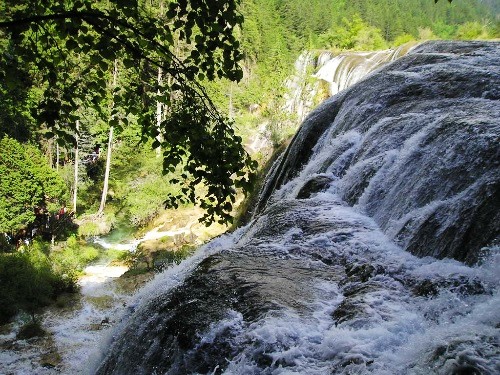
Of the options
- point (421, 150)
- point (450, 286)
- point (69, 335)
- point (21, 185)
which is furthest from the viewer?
point (21, 185)

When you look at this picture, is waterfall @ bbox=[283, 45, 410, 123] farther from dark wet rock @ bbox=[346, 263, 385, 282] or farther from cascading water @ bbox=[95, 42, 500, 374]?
dark wet rock @ bbox=[346, 263, 385, 282]

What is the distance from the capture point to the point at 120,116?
16.9 metres

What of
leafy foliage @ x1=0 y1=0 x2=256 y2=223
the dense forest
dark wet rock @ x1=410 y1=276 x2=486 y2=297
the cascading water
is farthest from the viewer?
dark wet rock @ x1=410 y1=276 x2=486 y2=297

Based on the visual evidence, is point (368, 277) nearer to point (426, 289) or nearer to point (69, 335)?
point (426, 289)

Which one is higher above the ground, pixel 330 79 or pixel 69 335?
pixel 330 79

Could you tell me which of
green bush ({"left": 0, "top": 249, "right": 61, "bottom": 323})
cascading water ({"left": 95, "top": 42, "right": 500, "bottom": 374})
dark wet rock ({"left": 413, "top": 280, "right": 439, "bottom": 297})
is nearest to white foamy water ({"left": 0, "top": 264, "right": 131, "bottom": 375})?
green bush ({"left": 0, "top": 249, "right": 61, "bottom": 323})

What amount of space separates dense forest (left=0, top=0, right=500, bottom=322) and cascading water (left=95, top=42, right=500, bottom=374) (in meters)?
0.98

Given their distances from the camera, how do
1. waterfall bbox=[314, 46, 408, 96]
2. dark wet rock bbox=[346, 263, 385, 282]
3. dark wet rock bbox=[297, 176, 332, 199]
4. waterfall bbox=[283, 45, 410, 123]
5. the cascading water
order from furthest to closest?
waterfall bbox=[283, 45, 410, 123], waterfall bbox=[314, 46, 408, 96], dark wet rock bbox=[297, 176, 332, 199], dark wet rock bbox=[346, 263, 385, 282], the cascading water

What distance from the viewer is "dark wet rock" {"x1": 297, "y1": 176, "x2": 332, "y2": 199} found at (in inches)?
277

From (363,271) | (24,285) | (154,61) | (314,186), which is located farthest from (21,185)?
(154,61)

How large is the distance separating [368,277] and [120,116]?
48.4 feet

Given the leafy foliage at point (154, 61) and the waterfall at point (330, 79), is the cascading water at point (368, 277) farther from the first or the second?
the waterfall at point (330, 79)

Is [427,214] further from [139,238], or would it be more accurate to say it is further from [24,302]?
[139,238]

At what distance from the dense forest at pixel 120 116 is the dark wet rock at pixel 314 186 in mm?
1599
